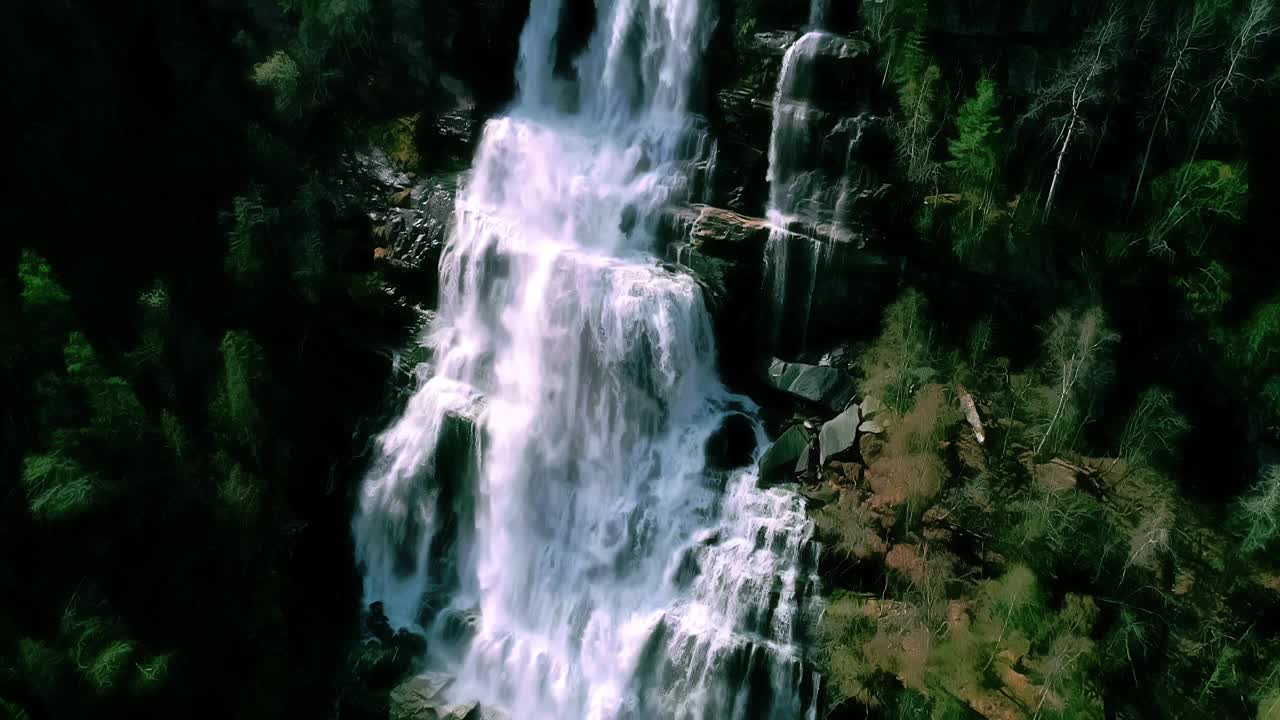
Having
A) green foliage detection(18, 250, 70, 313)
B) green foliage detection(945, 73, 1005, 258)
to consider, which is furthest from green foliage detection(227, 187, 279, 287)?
green foliage detection(945, 73, 1005, 258)

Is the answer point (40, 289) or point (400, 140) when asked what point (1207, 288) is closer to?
point (400, 140)

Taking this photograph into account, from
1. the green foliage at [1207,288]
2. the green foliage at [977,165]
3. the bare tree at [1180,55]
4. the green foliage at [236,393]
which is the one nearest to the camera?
the bare tree at [1180,55]

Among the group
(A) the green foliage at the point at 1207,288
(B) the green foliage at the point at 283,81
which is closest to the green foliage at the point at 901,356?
(A) the green foliage at the point at 1207,288

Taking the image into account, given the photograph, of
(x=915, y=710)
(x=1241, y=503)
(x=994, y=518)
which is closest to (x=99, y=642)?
(x=915, y=710)

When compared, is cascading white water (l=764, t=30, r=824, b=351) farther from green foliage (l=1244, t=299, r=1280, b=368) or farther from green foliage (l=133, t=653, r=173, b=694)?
green foliage (l=133, t=653, r=173, b=694)

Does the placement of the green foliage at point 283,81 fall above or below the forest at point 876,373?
above

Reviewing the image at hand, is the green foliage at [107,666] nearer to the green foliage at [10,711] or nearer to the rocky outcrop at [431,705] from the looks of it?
the green foliage at [10,711]

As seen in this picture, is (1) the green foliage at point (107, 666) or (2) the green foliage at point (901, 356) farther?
(2) the green foliage at point (901, 356)

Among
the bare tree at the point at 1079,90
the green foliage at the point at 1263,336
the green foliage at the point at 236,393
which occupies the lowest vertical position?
the green foliage at the point at 236,393
